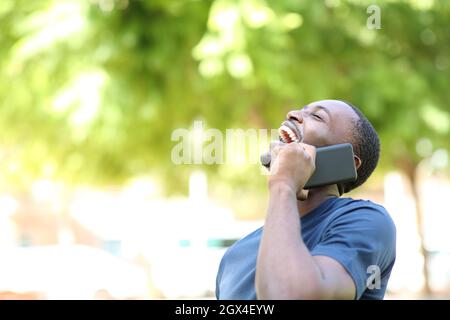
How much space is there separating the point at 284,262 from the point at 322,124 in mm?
525

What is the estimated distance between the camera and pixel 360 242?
1812mm

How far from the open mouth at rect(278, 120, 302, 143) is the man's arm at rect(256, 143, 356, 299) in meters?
0.23

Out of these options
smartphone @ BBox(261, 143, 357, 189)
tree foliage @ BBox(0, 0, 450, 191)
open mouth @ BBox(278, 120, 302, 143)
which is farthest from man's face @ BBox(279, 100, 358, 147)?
tree foliage @ BBox(0, 0, 450, 191)

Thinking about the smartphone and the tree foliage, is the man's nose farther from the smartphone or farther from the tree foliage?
the tree foliage

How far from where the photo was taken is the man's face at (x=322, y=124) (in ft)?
6.81

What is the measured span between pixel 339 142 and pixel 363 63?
7.20 metres

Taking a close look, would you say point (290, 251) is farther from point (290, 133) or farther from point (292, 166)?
point (290, 133)

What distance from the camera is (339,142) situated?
208cm

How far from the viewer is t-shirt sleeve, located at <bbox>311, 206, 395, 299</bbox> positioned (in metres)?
1.77

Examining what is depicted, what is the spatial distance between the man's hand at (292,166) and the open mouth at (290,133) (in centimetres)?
16

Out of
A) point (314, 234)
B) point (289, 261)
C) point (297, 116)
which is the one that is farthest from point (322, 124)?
point (289, 261)

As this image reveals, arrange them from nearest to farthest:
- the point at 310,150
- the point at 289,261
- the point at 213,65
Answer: the point at 289,261 → the point at 310,150 → the point at 213,65

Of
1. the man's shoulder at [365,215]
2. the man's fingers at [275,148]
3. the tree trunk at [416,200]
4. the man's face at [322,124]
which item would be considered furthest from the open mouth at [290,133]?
the tree trunk at [416,200]
